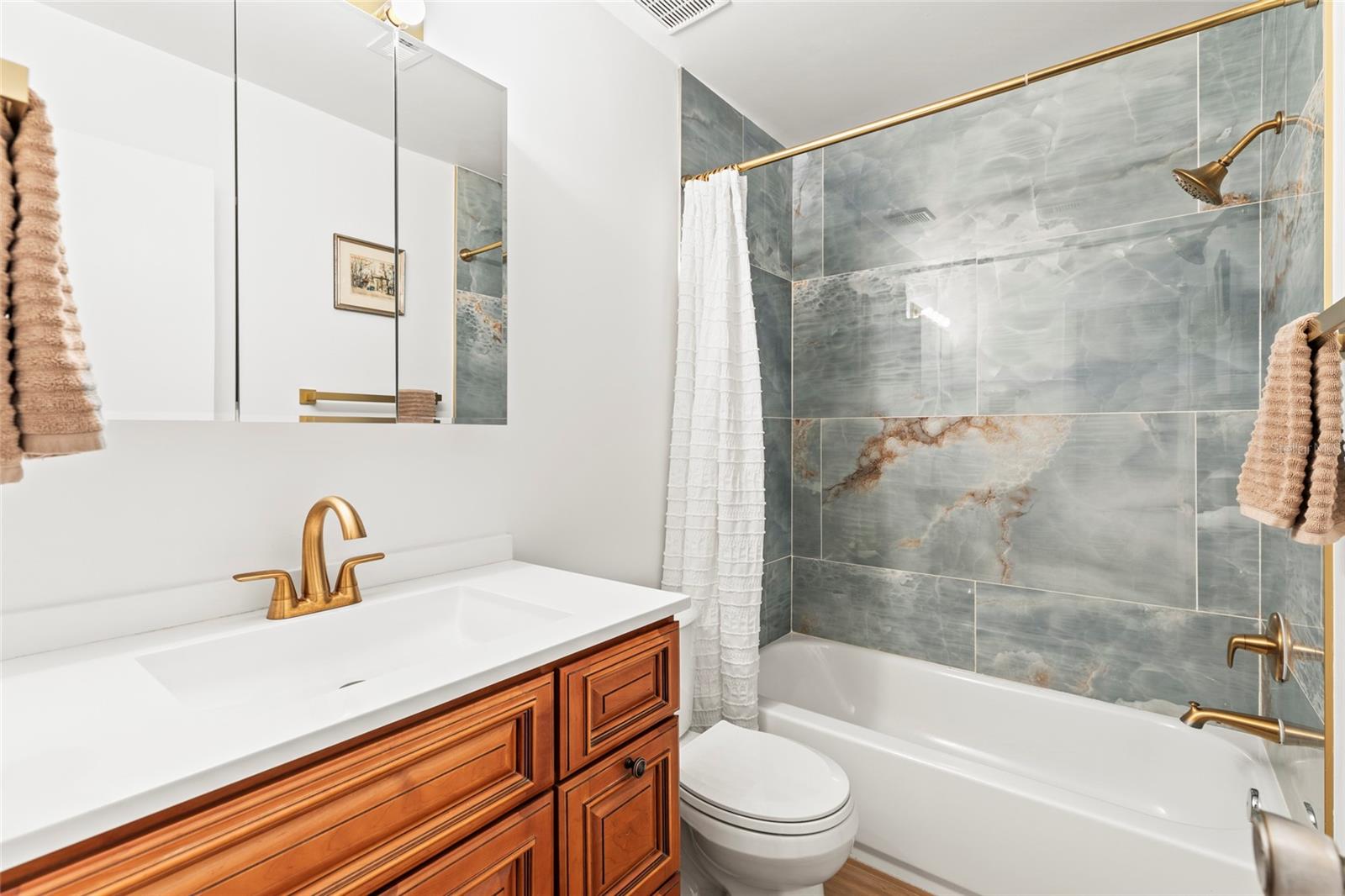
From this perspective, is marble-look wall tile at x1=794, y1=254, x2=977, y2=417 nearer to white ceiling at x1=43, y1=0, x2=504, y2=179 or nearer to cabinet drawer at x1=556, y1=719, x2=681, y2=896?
white ceiling at x1=43, y1=0, x2=504, y2=179

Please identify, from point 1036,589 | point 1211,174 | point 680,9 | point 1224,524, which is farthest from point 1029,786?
point 680,9

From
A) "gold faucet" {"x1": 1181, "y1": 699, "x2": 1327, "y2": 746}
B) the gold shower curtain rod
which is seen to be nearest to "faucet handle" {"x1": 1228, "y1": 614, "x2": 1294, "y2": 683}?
"gold faucet" {"x1": 1181, "y1": 699, "x2": 1327, "y2": 746}

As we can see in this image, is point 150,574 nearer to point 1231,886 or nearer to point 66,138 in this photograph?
point 66,138

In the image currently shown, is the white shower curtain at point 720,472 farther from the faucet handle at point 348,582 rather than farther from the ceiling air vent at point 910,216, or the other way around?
the faucet handle at point 348,582

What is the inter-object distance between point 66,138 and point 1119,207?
2.57m

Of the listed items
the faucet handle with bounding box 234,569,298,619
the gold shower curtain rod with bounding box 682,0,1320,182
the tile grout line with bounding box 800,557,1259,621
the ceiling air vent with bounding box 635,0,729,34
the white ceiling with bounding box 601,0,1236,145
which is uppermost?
the white ceiling with bounding box 601,0,1236,145

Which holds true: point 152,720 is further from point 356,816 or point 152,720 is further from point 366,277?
point 366,277

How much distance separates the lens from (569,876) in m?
0.98

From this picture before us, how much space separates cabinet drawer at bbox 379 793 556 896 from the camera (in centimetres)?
80

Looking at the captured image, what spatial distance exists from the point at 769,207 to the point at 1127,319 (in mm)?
1296

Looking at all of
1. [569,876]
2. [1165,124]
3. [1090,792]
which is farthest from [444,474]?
[1165,124]

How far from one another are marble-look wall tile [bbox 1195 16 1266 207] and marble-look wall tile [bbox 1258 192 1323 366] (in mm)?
106

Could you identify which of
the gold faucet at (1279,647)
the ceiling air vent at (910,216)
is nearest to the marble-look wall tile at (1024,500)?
the gold faucet at (1279,647)

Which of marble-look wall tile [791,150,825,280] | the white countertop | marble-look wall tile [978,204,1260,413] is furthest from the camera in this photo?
marble-look wall tile [791,150,825,280]
